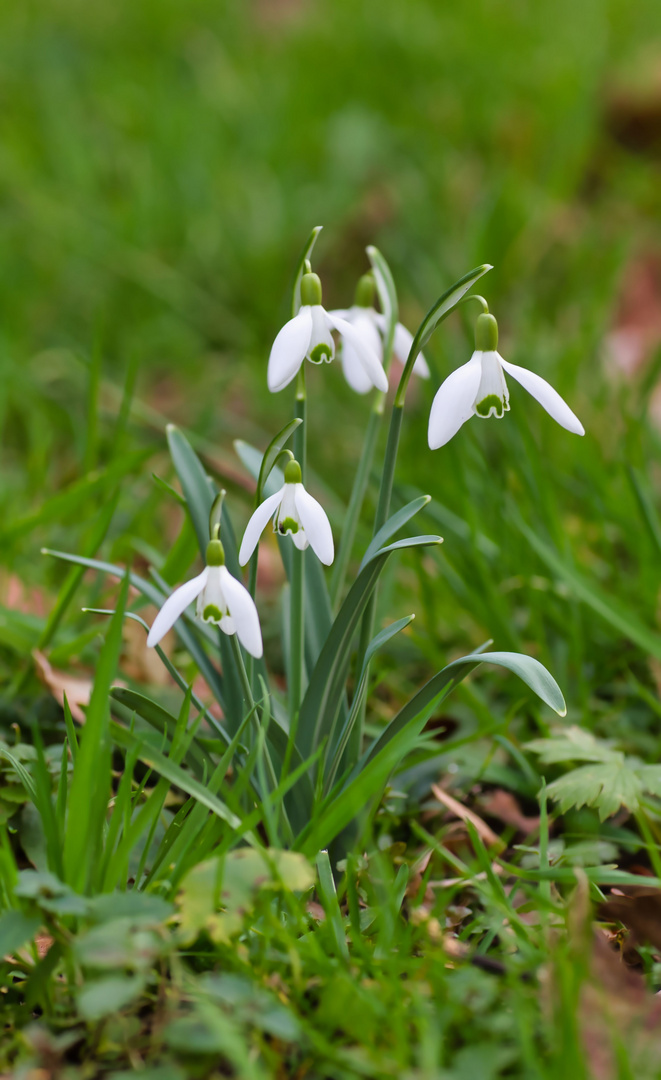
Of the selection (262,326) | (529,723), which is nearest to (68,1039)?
(529,723)

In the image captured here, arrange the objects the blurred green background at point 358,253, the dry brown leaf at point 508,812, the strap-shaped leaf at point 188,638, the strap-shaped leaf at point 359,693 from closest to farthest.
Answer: the strap-shaped leaf at point 359,693
the strap-shaped leaf at point 188,638
the dry brown leaf at point 508,812
the blurred green background at point 358,253

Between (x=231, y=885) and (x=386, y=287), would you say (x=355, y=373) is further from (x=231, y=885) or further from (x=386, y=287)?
(x=231, y=885)

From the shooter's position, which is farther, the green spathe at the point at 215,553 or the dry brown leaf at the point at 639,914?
the dry brown leaf at the point at 639,914

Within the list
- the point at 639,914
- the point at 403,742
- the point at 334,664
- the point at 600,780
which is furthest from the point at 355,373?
the point at 639,914

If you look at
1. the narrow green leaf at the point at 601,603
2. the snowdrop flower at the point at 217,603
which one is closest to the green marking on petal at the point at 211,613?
the snowdrop flower at the point at 217,603

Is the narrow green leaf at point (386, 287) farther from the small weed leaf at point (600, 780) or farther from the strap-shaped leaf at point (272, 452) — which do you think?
the small weed leaf at point (600, 780)

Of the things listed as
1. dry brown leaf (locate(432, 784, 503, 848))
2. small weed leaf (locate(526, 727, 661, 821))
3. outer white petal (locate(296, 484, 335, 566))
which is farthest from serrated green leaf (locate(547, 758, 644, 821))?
outer white petal (locate(296, 484, 335, 566))

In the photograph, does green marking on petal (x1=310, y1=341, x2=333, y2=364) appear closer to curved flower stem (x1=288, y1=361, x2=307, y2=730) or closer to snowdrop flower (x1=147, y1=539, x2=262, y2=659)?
curved flower stem (x1=288, y1=361, x2=307, y2=730)
